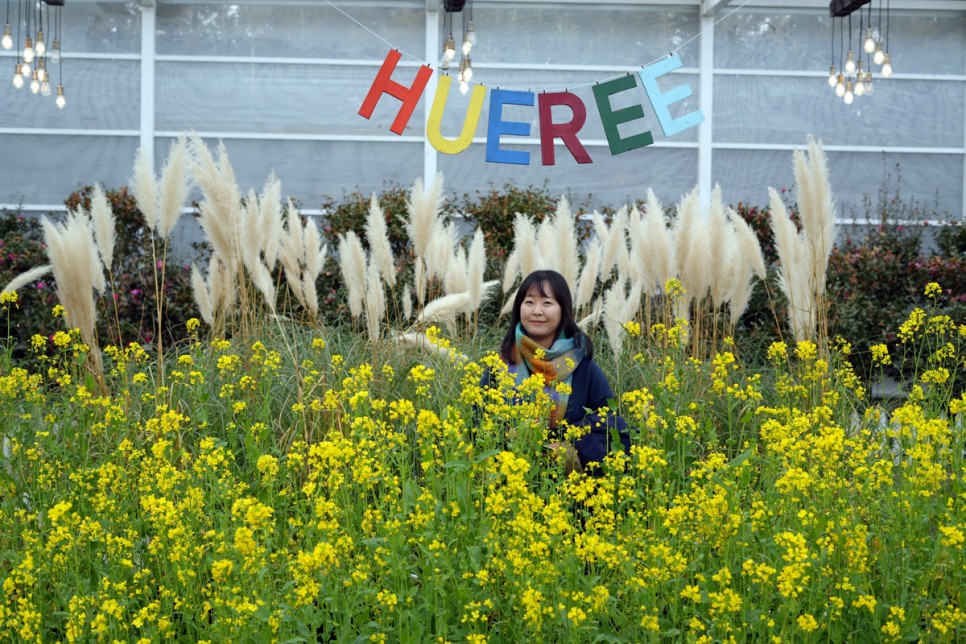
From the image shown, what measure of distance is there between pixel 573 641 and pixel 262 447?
2.02 meters

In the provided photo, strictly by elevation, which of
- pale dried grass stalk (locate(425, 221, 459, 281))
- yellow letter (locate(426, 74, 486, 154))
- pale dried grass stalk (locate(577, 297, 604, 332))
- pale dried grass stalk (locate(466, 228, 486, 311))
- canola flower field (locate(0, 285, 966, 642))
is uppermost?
yellow letter (locate(426, 74, 486, 154))

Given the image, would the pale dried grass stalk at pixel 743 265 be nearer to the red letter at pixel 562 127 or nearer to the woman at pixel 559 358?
the red letter at pixel 562 127

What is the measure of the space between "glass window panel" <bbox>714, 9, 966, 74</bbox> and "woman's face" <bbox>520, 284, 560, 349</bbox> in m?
7.89

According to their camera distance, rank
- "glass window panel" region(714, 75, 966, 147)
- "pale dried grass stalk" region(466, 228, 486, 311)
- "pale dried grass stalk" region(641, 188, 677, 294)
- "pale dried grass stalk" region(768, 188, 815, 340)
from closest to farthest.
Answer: "pale dried grass stalk" region(768, 188, 815, 340) < "pale dried grass stalk" region(641, 188, 677, 294) < "pale dried grass stalk" region(466, 228, 486, 311) < "glass window panel" region(714, 75, 966, 147)

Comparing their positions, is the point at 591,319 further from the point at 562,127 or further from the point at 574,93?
the point at 574,93

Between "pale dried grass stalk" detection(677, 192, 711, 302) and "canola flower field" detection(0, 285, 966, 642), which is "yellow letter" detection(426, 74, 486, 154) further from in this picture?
"canola flower field" detection(0, 285, 966, 642)

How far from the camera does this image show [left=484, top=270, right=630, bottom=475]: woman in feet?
12.1

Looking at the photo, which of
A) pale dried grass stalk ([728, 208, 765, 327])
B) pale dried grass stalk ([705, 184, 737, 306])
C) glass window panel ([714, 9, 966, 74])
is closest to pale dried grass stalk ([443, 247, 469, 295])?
pale dried grass stalk ([705, 184, 737, 306])

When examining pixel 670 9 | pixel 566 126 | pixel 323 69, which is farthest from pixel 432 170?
pixel 566 126

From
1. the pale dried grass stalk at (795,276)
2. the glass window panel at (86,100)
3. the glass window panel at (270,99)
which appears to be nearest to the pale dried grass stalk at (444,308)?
the pale dried grass stalk at (795,276)

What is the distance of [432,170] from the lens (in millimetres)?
10742

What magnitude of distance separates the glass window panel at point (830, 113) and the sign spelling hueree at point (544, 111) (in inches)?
202

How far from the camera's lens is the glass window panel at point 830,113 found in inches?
435

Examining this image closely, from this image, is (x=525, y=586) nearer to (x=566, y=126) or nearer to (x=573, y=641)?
(x=573, y=641)
